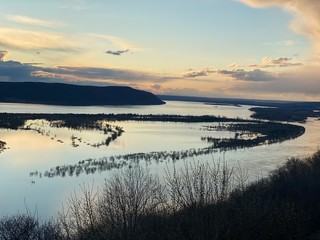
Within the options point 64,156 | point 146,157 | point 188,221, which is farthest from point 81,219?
point 64,156

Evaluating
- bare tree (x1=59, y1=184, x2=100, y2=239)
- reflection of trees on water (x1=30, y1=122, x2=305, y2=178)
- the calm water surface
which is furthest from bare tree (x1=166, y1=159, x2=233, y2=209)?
reflection of trees on water (x1=30, y1=122, x2=305, y2=178)

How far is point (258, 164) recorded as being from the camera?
42312 millimetres

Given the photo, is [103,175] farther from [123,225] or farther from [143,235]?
[143,235]

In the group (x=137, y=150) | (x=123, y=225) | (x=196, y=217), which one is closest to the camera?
(x=196, y=217)

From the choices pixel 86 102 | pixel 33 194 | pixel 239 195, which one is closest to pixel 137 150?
pixel 33 194

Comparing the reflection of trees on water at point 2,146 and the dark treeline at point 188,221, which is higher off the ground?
the dark treeline at point 188,221

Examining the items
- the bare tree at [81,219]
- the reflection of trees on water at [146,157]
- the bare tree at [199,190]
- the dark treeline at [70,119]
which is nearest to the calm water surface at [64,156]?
the reflection of trees on water at [146,157]

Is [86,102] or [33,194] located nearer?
[33,194]

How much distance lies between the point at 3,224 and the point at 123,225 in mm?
6889

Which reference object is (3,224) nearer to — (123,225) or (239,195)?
(123,225)

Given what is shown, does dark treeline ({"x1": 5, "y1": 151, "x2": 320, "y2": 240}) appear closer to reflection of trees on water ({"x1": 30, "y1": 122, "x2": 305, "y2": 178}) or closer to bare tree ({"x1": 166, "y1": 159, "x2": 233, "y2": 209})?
bare tree ({"x1": 166, "y1": 159, "x2": 233, "y2": 209})

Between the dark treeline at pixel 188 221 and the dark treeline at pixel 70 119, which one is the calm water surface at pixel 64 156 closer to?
the dark treeline at pixel 188 221

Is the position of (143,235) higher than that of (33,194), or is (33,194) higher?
(143,235)

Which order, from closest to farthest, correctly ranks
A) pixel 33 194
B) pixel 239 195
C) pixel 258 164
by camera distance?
pixel 239 195 < pixel 33 194 < pixel 258 164
